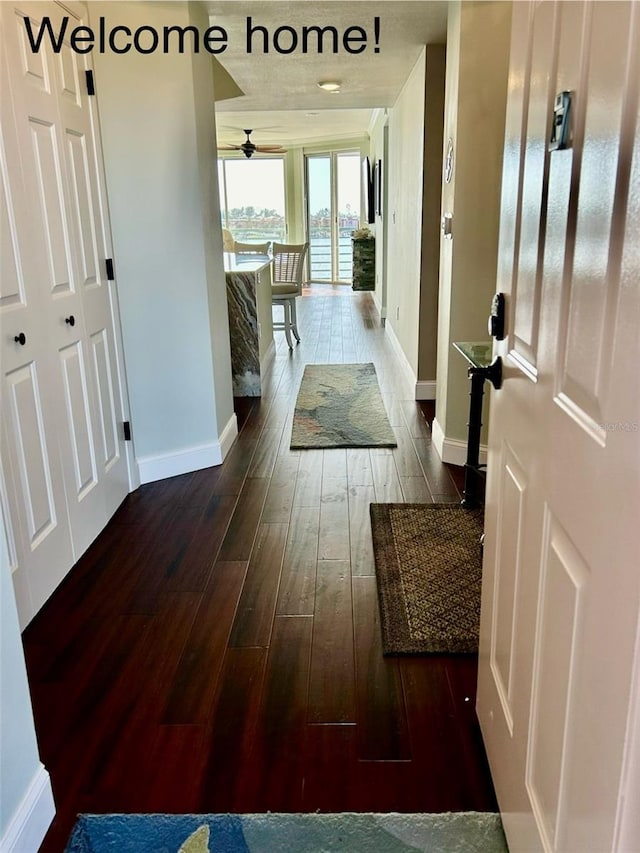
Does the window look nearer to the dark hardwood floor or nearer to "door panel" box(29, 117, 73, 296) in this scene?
the dark hardwood floor

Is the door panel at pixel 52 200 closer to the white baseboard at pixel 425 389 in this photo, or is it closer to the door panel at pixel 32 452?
the door panel at pixel 32 452

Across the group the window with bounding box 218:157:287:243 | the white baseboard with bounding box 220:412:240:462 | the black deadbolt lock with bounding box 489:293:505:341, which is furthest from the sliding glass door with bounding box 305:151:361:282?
the black deadbolt lock with bounding box 489:293:505:341

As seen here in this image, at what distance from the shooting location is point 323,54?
411 centimetres

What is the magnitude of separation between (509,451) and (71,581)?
1.77m

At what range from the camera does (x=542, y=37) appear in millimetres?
1088

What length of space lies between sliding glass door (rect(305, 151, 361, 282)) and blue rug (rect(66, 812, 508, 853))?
11390mm

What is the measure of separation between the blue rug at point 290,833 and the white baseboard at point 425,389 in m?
3.42

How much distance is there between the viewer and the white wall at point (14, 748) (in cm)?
126

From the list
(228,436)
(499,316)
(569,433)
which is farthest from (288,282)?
(569,433)

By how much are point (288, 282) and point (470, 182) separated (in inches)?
197

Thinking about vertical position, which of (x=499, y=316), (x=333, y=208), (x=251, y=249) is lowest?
(x=251, y=249)

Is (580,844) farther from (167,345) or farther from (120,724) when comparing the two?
(167,345)

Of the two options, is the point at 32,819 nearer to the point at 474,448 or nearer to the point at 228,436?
the point at 474,448

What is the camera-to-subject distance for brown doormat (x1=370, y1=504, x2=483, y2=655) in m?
2.02
